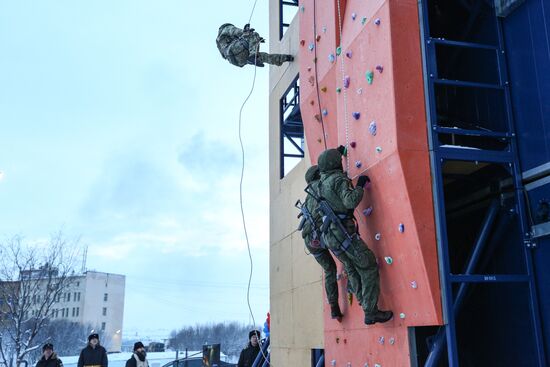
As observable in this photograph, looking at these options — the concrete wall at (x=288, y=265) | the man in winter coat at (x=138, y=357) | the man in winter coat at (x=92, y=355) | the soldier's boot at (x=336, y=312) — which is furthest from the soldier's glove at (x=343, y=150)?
the man in winter coat at (x=92, y=355)

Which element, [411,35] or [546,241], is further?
[411,35]

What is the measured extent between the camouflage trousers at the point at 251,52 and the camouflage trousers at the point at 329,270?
498 cm

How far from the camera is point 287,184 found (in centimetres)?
972

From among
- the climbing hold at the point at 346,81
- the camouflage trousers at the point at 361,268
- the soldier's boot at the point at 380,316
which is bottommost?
the soldier's boot at the point at 380,316

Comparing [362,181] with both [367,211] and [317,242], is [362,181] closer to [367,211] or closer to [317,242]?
[367,211]

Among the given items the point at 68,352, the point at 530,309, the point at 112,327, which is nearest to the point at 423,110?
the point at 530,309

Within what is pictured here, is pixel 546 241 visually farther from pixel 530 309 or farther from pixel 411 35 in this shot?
pixel 411 35

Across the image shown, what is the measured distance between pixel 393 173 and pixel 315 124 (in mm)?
2620

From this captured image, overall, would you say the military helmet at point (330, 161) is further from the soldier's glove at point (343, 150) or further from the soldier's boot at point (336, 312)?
the soldier's boot at point (336, 312)

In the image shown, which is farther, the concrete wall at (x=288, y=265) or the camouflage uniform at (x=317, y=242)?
the concrete wall at (x=288, y=265)

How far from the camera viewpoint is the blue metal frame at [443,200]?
4547mm

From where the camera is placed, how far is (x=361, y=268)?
→ 17.1ft

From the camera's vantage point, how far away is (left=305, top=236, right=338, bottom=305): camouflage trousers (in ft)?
20.4

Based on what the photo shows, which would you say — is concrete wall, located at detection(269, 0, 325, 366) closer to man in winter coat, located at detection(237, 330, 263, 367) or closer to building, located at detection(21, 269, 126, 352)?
man in winter coat, located at detection(237, 330, 263, 367)
